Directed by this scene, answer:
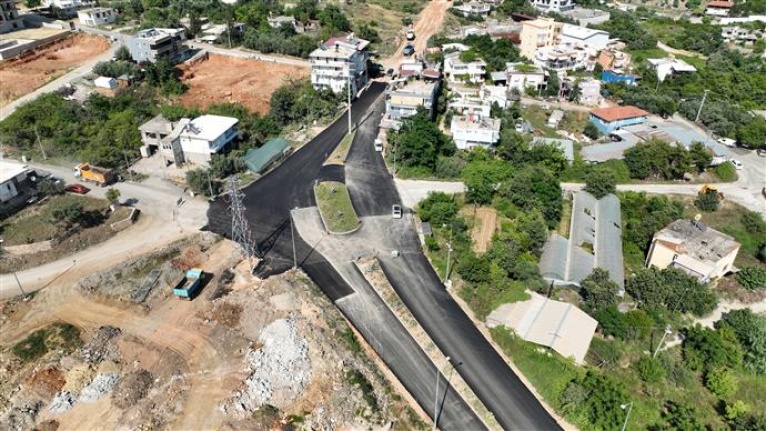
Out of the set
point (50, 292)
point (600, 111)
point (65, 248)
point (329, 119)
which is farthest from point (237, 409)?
point (600, 111)

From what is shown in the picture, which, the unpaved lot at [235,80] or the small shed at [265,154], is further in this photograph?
the unpaved lot at [235,80]

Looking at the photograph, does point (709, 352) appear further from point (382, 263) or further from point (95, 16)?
point (95, 16)

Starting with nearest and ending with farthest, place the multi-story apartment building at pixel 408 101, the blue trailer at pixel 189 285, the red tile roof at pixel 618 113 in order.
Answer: the blue trailer at pixel 189 285, the multi-story apartment building at pixel 408 101, the red tile roof at pixel 618 113

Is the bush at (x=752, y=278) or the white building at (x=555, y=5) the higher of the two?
the white building at (x=555, y=5)

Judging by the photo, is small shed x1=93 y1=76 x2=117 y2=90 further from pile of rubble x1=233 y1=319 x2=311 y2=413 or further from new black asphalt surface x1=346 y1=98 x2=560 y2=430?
pile of rubble x1=233 y1=319 x2=311 y2=413

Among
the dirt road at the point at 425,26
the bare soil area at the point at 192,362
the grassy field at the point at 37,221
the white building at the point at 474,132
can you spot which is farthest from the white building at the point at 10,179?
the dirt road at the point at 425,26

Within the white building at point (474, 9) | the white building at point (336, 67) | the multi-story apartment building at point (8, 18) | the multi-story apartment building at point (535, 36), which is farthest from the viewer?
the white building at point (474, 9)

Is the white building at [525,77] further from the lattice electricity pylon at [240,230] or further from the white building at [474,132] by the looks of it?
the lattice electricity pylon at [240,230]
